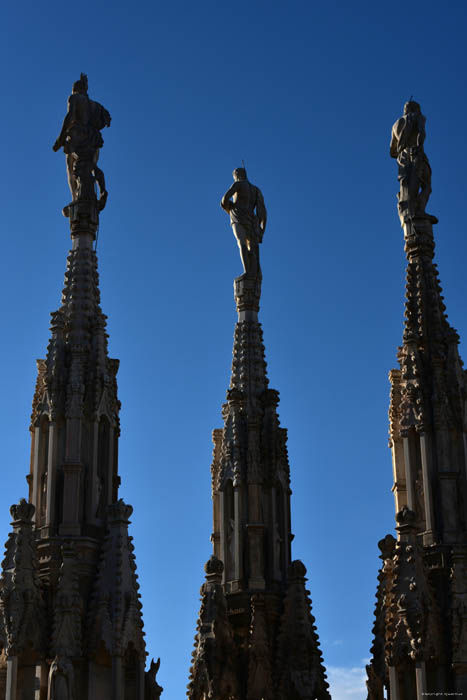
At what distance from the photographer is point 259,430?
36.4 m

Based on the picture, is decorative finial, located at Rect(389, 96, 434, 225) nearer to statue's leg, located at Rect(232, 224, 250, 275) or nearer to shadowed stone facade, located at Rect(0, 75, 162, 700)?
statue's leg, located at Rect(232, 224, 250, 275)

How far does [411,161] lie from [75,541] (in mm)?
13084

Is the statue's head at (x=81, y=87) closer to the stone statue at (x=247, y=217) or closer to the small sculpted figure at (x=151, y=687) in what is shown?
the stone statue at (x=247, y=217)

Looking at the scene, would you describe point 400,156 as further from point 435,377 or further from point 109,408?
point 109,408

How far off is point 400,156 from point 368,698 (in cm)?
1362

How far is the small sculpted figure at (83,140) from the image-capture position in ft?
118

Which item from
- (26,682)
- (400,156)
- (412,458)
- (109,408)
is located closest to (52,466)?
(109,408)

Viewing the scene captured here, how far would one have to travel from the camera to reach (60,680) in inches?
1151

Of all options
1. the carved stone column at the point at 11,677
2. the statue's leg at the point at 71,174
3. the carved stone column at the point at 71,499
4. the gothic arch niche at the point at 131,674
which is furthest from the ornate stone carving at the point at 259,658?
the statue's leg at the point at 71,174

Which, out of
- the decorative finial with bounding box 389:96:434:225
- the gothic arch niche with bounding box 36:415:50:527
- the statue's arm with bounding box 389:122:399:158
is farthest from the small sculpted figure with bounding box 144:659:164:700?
the statue's arm with bounding box 389:122:399:158

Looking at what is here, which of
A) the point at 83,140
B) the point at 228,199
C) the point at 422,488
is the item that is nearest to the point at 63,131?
the point at 83,140

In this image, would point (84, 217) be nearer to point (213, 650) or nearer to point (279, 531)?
point (279, 531)

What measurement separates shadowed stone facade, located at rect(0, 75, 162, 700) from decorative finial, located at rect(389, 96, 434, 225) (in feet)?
25.8

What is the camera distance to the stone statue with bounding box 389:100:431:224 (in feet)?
118
